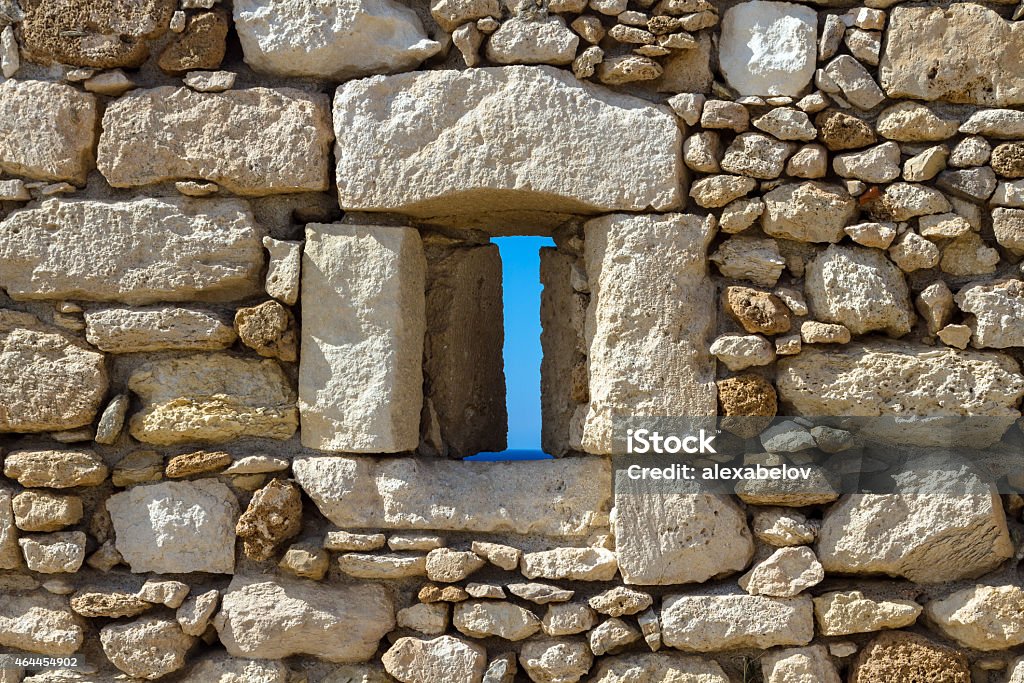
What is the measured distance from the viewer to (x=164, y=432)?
9.27 ft

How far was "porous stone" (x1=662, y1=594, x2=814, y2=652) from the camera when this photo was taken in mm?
2609

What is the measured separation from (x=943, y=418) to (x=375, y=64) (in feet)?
6.50

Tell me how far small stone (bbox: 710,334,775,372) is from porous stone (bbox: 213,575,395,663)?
1239 mm

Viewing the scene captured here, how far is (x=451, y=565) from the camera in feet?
8.87

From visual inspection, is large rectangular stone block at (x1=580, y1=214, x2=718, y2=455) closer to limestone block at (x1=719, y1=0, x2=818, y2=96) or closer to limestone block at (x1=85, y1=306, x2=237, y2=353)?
limestone block at (x1=719, y1=0, x2=818, y2=96)

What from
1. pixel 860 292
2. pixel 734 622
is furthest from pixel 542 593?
pixel 860 292

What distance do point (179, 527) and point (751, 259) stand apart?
1897mm

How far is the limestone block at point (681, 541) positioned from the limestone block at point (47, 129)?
79.1 inches

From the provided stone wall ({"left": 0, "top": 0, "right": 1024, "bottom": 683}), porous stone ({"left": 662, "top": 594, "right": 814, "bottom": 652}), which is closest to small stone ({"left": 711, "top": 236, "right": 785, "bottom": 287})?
stone wall ({"left": 0, "top": 0, "right": 1024, "bottom": 683})

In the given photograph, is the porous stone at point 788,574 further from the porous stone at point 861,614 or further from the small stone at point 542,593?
the small stone at point 542,593

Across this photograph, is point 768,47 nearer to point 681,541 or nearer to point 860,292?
point 860,292

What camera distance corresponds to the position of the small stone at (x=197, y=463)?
2.79 meters

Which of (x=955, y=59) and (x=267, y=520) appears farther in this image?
(x=267, y=520)

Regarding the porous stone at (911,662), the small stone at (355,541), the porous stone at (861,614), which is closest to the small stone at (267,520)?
the small stone at (355,541)
